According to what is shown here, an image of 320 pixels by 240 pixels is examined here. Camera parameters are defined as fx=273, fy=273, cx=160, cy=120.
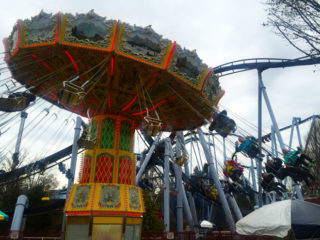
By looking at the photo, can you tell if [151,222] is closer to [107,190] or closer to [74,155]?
[107,190]

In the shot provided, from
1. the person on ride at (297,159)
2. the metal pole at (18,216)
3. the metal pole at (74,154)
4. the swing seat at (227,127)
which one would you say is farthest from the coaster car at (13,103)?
the person on ride at (297,159)

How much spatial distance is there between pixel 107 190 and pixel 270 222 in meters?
5.76

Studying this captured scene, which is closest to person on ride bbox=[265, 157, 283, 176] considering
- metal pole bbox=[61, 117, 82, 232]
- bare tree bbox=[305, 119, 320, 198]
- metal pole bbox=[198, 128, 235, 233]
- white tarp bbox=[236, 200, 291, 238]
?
metal pole bbox=[198, 128, 235, 233]

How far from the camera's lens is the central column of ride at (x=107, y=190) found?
8.70m

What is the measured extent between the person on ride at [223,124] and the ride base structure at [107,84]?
667 mm

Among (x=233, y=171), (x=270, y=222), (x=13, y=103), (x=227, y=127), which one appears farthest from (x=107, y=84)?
(x=270, y=222)

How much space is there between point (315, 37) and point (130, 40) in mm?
5062

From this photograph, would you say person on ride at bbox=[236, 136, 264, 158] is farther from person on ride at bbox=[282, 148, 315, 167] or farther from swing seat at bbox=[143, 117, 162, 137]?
swing seat at bbox=[143, 117, 162, 137]

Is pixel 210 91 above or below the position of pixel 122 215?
above

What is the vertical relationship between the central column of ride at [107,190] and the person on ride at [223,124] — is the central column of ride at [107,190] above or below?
below

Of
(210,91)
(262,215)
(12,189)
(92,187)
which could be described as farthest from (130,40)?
(12,189)

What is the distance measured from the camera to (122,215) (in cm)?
889

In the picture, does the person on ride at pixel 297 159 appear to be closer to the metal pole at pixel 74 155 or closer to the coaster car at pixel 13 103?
the coaster car at pixel 13 103

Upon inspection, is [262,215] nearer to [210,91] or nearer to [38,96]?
[210,91]
